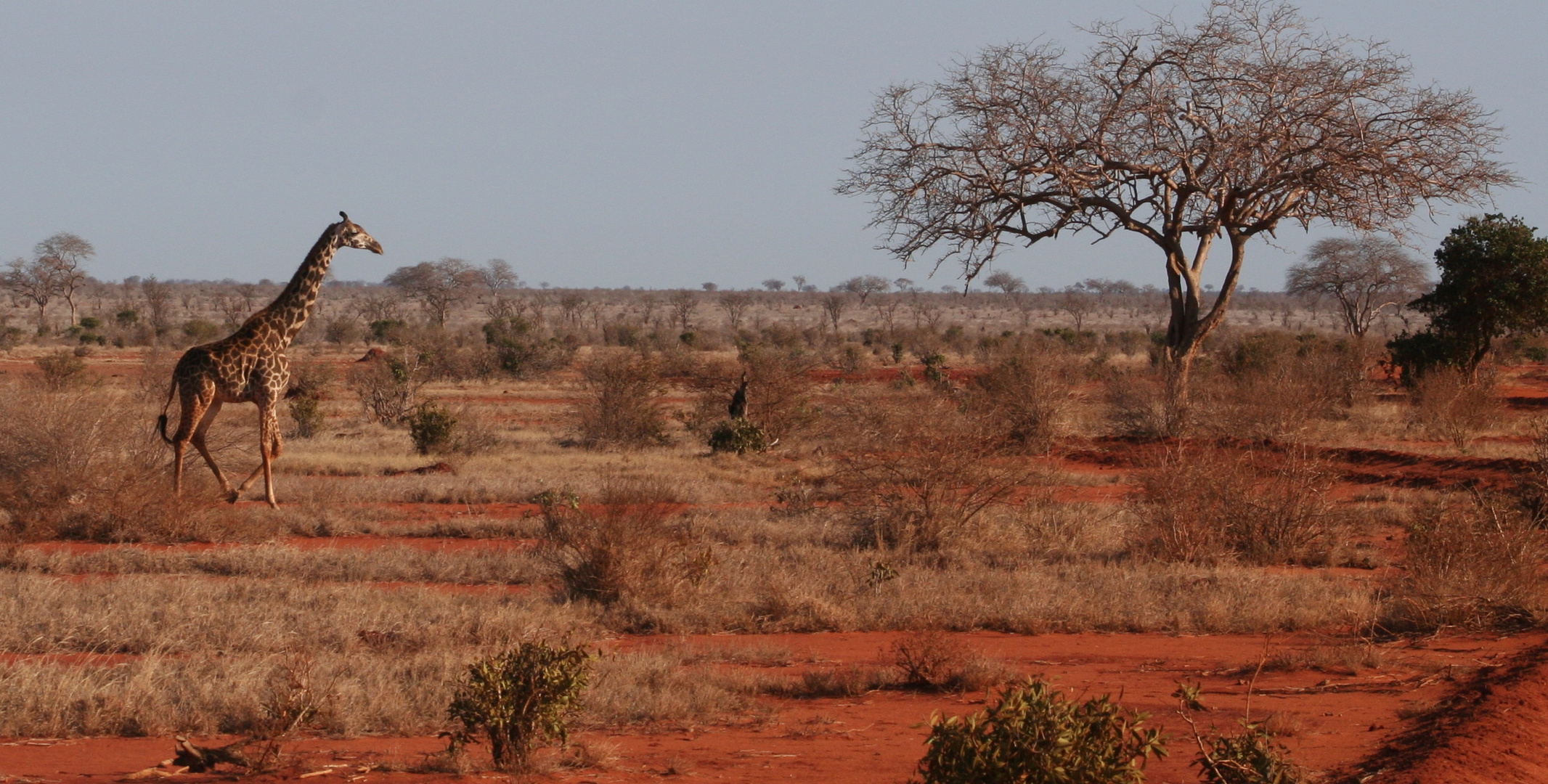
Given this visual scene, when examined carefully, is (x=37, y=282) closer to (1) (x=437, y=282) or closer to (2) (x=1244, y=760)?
(1) (x=437, y=282)

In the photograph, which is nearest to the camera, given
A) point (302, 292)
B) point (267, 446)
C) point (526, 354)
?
point (267, 446)

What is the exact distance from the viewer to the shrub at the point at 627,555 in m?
9.98

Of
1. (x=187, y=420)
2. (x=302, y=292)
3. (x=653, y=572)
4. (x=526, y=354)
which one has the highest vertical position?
(x=302, y=292)

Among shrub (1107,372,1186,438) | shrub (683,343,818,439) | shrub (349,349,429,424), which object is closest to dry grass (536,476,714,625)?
shrub (683,343,818,439)

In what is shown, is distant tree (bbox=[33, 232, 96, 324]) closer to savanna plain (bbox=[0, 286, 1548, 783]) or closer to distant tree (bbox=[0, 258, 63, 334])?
distant tree (bbox=[0, 258, 63, 334])

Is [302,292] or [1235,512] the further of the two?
[302,292]

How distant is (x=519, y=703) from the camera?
19.3 feet

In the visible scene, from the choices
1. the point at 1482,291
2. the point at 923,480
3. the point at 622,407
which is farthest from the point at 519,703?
the point at 1482,291

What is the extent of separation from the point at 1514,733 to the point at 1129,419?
662 inches

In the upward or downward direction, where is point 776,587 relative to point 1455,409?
downward

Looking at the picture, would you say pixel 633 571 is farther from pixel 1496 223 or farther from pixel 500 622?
pixel 1496 223

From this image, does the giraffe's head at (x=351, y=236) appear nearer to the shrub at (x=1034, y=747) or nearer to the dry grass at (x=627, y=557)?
the dry grass at (x=627, y=557)

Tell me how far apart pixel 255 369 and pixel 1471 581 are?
11149 mm

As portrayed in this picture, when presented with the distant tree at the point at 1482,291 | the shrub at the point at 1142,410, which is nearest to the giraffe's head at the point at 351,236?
the shrub at the point at 1142,410
